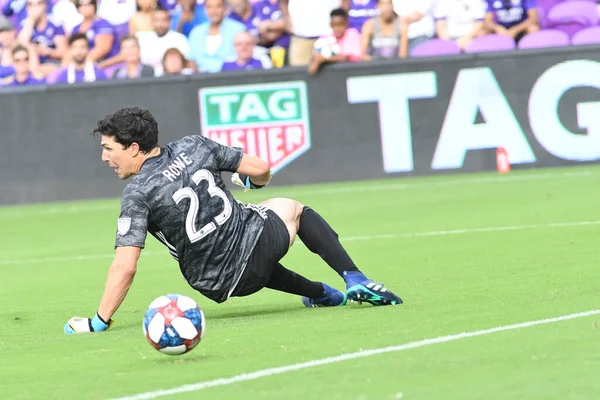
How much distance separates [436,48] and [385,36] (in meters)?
0.79

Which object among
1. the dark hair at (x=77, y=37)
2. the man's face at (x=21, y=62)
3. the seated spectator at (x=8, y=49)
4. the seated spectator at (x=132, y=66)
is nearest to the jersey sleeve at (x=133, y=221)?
the seated spectator at (x=132, y=66)

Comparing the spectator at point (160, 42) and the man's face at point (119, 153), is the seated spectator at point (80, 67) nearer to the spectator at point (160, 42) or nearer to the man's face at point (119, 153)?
the spectator at point (160, 42)

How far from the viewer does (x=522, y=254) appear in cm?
1036

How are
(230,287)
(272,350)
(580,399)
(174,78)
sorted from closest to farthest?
(580,399) → (272,350) → (230,287) → (174,78)

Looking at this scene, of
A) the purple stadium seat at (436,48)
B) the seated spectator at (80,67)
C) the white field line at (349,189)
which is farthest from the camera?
the seated spectator at (80,67)

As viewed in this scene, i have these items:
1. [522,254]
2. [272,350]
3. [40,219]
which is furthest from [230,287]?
[40,219]

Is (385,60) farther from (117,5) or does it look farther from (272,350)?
(272,350)

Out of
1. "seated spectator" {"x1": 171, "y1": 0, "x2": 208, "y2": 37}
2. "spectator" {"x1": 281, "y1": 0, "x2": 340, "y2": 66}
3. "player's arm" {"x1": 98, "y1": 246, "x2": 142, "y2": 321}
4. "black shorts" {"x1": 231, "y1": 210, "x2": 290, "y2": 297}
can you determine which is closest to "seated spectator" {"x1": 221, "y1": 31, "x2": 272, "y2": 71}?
"spectator" {"x1": 281, "y1": 0, "x2": 340, "y2": 66}

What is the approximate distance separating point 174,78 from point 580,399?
1456 centimetres

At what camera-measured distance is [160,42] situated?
19.9 m

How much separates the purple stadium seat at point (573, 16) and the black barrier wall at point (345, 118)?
1.48 metres

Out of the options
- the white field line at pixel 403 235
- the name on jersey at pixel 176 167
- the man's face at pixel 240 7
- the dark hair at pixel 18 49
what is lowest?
the white field line at pixel 403 235

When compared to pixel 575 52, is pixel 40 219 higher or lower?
lower

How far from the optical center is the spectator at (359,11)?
767 inches
